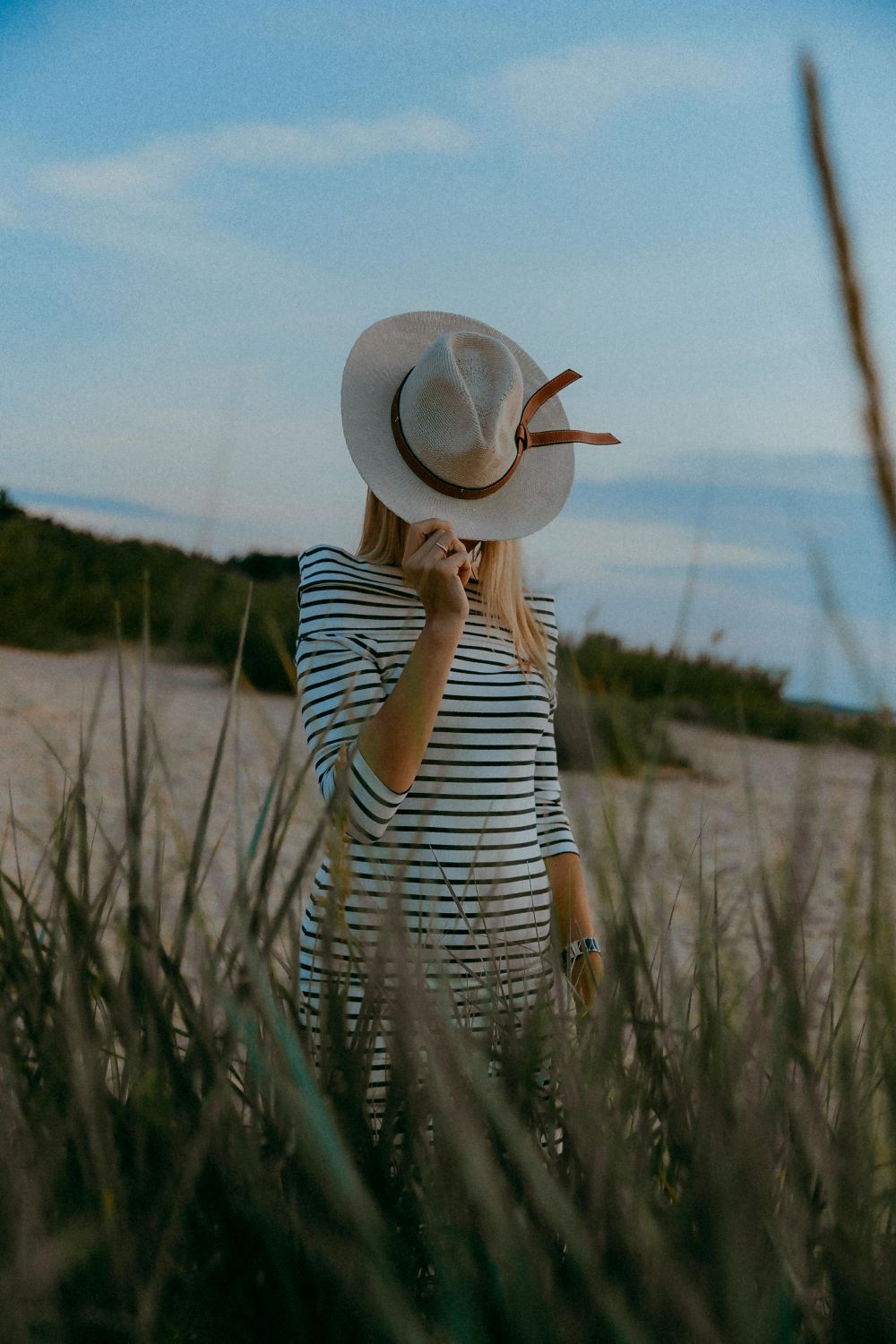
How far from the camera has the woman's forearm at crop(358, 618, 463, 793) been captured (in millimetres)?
1445

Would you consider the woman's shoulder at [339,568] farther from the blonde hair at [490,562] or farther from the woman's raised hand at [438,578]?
the woman's raised hand at [438,578]

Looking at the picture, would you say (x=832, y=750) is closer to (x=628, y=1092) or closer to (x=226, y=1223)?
(x=628, y=1092)

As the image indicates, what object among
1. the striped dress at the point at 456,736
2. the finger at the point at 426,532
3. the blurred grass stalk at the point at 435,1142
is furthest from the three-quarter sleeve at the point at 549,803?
the blurred grass stalk at the point at 435,1142

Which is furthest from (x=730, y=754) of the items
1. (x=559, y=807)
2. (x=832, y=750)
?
(x=832, y=750)

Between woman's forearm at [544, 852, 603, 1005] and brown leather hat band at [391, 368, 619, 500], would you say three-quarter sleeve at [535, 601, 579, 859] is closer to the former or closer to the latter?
woman's forearm at [544, 852, 603, 1005]

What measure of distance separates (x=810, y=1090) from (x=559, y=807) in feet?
4.89

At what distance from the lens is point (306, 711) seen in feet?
5.61

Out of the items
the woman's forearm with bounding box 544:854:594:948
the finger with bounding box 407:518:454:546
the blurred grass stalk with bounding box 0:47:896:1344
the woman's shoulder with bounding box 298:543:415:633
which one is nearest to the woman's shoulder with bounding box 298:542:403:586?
the woman's shoulder with bounding box 298:543:415:633

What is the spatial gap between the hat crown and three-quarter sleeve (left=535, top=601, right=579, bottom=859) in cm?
37

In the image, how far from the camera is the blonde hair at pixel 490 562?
199cm

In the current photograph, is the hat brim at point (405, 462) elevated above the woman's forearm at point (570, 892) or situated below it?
above

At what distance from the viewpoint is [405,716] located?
4.80 ft

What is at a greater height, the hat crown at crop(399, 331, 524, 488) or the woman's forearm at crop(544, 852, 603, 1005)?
the hat crown at crop(399, 331, 524, 488)

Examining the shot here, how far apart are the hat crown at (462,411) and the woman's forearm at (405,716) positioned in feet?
1.32
